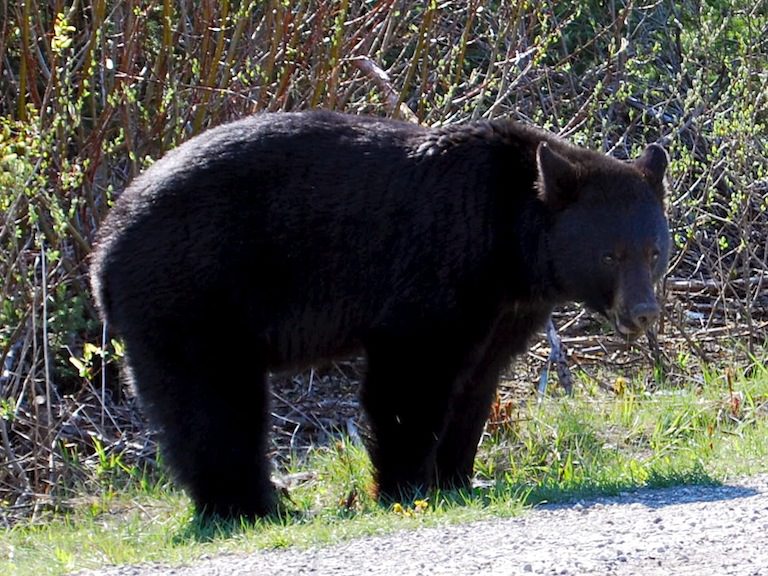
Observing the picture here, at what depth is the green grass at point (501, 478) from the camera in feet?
21.3

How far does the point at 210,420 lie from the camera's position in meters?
7.16

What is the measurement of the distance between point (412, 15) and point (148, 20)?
2573mm

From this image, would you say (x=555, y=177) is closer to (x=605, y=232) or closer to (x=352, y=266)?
(x=605, y=232)

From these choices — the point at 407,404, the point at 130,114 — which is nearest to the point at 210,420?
the point at 407,404

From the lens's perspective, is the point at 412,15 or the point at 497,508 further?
the point at 412,15

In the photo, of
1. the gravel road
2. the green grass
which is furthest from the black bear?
the gravel road

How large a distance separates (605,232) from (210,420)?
2.24 m

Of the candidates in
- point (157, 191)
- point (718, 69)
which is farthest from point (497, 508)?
point (718, 69)

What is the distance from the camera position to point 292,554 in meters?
5.88

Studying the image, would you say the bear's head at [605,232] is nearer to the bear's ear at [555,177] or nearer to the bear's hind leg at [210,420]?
the bear's ear at [555,177]

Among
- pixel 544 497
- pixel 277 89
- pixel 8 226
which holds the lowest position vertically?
pixel 544 497

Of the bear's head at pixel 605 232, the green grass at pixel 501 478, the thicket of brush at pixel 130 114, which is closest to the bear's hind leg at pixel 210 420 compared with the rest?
the green grass at pixel 501 478

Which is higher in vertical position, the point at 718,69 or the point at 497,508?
the point at 718,69

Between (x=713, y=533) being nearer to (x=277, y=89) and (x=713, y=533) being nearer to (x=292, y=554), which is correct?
(x=292, y=554)
